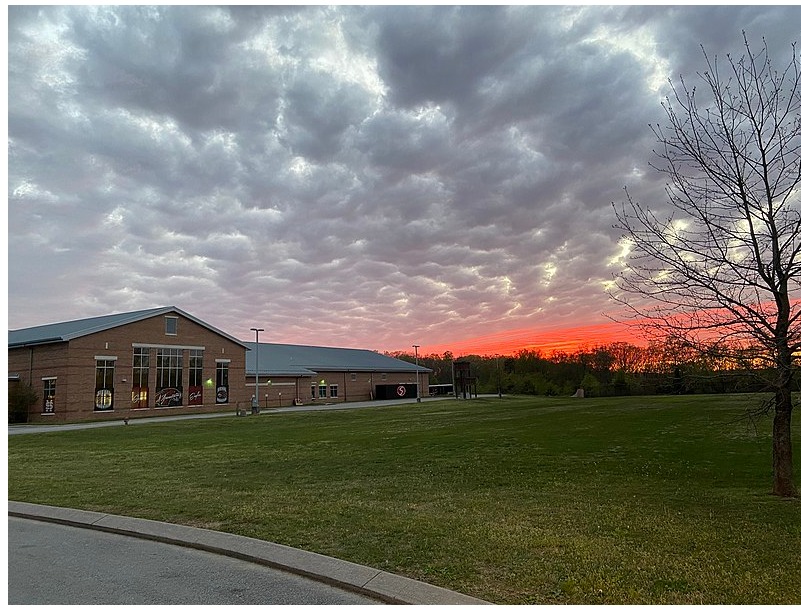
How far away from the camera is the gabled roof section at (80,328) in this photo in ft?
144

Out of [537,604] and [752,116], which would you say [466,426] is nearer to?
[752,116]

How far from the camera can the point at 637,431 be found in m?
22.2

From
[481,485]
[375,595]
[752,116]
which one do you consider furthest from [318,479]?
[752,116]

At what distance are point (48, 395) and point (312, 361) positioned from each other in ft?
101

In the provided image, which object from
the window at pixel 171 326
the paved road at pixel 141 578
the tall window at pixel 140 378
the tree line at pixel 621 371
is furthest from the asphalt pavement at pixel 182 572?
the window at pixel 171 326

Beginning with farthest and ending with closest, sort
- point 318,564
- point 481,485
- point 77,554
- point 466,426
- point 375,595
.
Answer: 1. point 466,426
2. point 481,485
3. point 77,554
4. point 318,564
5. point 375,595

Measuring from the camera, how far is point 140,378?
47375mm

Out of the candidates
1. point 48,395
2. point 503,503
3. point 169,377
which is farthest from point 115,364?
point 503,503

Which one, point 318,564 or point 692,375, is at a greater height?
point 692,375

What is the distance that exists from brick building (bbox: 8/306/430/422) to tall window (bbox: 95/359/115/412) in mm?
70

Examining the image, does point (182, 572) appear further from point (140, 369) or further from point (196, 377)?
point (196, 377)

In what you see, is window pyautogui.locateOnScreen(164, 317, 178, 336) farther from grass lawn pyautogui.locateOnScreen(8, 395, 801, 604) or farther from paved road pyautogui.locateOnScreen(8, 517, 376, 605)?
paved road pyautogui.locateOnScreen(8, 517, 376, 605)

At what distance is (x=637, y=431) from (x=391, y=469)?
12.0 m

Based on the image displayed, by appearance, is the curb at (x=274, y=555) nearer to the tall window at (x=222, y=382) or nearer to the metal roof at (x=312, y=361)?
the tall window at (x=222, y=382)
